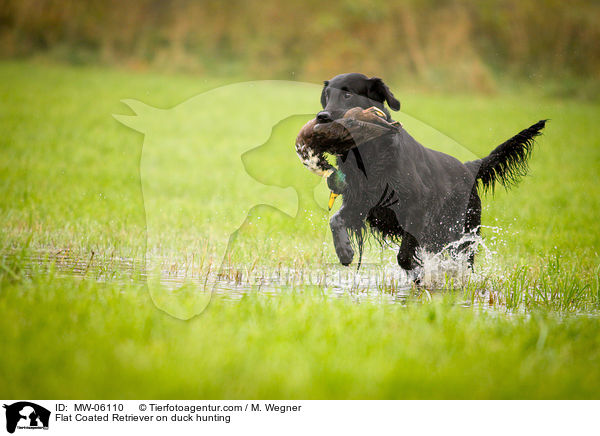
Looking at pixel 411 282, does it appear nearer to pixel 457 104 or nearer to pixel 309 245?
pixel 309 245

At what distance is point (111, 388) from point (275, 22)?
77.9ft

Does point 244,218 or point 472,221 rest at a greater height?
point 472,221

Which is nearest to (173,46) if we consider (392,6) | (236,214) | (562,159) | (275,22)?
(275,22)

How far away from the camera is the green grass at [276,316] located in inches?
92.1

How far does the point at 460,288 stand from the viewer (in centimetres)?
441

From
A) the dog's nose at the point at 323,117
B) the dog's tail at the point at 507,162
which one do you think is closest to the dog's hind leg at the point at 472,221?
the dog's tail at the point at 507,162

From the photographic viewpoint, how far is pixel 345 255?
422cm

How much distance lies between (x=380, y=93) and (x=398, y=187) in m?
0.74

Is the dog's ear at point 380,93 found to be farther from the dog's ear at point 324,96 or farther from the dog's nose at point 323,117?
the dog's nose at point 323,117
